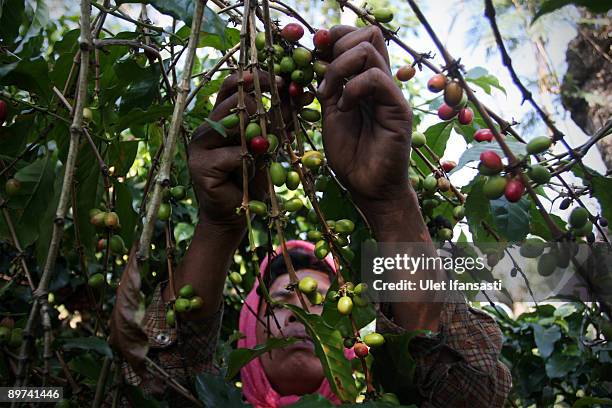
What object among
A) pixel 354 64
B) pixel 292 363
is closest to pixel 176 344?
pixel 292 363

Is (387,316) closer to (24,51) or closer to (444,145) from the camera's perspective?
(444,145)

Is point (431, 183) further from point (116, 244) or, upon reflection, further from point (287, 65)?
point (116, 244)

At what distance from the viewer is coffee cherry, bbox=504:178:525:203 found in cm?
94

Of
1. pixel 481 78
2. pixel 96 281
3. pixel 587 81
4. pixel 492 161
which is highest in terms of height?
pixel 587 81

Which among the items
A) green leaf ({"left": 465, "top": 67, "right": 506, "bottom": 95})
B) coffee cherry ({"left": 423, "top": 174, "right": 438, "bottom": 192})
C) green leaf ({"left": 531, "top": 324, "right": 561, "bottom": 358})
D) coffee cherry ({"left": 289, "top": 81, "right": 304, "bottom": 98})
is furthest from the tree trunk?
coffee cherry ({"left": 289, "top": 81, "right": 304, "bottom": 98})

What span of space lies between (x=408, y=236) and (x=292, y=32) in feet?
1.59

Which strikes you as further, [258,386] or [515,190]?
[258,386]

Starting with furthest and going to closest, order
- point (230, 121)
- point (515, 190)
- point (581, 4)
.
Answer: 1. point (230, 121)
2. point (515, 190)
3. point (581, 4)

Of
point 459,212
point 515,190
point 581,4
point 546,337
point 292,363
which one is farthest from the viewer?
point 546,337

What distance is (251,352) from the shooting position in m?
1.11

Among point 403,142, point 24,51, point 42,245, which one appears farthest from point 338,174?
point 24,51

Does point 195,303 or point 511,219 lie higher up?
point 511,219

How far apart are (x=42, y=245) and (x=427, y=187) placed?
0.85m

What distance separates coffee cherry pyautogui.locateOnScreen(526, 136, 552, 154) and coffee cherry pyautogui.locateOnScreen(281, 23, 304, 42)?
1.61 ft
